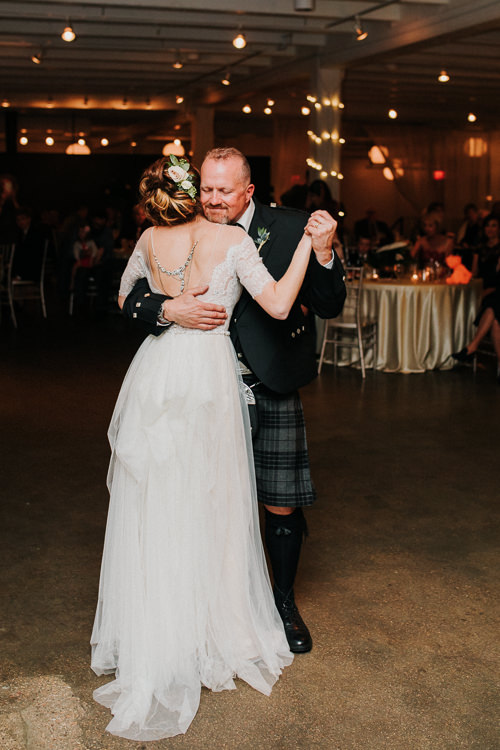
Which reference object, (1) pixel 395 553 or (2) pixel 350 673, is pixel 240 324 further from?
(1) pixel 395 553

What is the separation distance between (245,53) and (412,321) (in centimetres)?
484

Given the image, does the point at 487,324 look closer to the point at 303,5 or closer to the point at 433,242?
the point at 433,242

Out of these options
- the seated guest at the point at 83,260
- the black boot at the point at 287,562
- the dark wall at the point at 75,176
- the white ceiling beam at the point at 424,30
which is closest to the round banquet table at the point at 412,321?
the white ceiling beam at the point at 424,30

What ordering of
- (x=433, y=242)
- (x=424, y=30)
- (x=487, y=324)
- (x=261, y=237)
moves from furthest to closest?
1. (x=433, y=242)
2. (x=424, y=30)
3. (x=487, y=324)
4. (x=261, y=237)

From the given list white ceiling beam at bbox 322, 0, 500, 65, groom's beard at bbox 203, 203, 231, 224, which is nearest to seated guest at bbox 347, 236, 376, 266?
white ceiling beam at bbox 322, 0, 500, 65

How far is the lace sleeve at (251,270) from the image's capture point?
94.5 inches

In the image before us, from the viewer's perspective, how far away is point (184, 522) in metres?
2.47

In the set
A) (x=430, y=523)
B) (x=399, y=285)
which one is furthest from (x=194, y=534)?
(x=399, y=285)

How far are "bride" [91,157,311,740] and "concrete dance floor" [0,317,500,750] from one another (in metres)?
0.12

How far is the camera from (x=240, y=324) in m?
2.63

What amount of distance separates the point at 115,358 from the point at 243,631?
5.79 meters

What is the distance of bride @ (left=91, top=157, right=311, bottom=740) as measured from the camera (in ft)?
7.91

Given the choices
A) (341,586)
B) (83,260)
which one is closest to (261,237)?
(341,586)

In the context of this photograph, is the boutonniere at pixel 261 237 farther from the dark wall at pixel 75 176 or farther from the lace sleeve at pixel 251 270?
the dark wall at pixel 75 176
